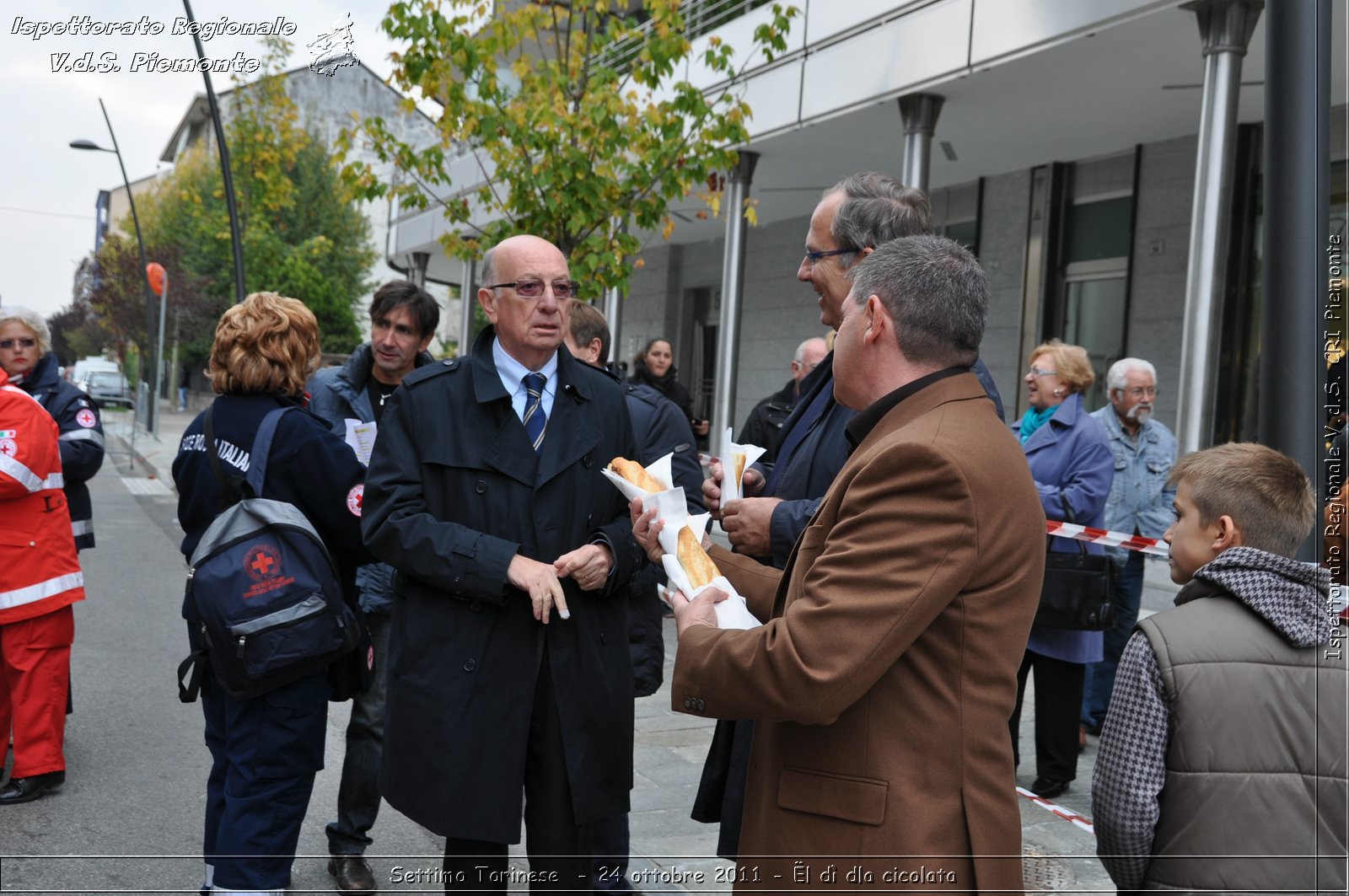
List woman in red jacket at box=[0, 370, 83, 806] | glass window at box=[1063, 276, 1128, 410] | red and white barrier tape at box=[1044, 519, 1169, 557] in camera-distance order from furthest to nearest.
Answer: glass window at box=[1063, 276, 1128, 410], red and white barrier tape at box=[1044, 519, 1169, 557], woman in red jacket at box=[0, 370, 83, 806]

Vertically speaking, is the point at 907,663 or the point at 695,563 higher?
the point at 695,563

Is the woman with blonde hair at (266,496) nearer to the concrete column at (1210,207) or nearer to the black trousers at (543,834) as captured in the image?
the black trousers at (543,834)

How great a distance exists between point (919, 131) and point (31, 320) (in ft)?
27.1

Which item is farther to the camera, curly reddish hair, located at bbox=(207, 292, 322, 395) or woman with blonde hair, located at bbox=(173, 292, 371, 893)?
curly reddish hair, located at bbox=(207, 292, 322, 395)

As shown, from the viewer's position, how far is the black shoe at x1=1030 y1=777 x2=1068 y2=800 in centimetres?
575

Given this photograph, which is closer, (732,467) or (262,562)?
(732,467)

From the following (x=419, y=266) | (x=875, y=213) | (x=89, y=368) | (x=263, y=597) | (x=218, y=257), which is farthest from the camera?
(x=89, y=368)

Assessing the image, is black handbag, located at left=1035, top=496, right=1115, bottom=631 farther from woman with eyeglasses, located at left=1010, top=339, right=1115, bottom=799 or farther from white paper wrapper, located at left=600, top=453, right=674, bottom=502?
white paper wrapper, located at left=600, top=453, right=674, bottom=502

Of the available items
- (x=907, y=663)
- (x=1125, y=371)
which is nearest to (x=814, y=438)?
(x=907, y=663)

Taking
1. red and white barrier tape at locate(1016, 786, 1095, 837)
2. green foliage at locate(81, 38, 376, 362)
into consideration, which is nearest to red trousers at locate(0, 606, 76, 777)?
red and white barrier tape at locate(1016, 786, 1095, 837)

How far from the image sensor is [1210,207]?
28.6 ft

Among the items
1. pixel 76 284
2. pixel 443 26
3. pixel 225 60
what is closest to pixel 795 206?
pixel 443 26

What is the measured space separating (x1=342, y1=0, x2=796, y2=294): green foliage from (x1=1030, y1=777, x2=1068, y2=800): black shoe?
5.09 meters

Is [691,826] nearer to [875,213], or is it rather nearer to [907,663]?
[875,213]
